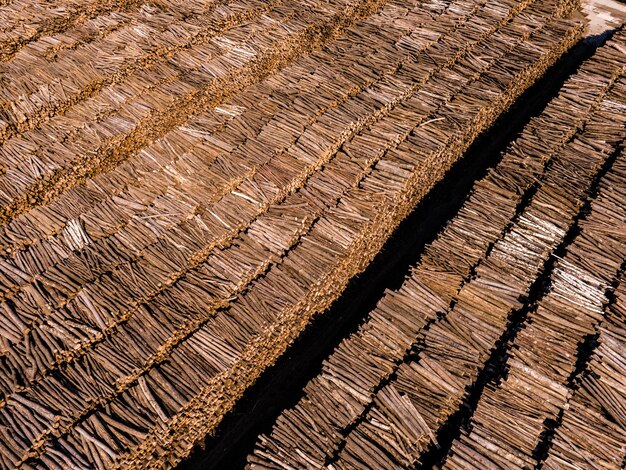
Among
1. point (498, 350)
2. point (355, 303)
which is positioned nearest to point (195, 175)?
point (355, 303)

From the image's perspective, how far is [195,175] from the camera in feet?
39.0

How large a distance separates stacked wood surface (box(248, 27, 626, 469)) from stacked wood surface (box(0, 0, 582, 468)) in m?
1.79

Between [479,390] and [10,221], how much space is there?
35.2 ft

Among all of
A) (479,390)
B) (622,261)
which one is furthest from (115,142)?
(622,261)

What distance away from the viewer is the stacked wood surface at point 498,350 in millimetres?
8195

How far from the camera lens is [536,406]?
8500 millimetres

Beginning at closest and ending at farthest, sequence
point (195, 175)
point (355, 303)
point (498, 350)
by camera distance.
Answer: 1. point (498, 350)
2. point (195, 175)
3. point (355, 303)

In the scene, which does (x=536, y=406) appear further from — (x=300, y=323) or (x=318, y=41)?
(x=318, y=41)

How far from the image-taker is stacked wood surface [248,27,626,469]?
8.20 metres

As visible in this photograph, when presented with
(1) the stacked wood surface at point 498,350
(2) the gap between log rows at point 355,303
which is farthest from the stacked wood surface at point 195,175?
(1) the stacked wood surface at point 498,350

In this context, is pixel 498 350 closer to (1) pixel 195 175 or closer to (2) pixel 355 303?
(2) pixel 355 303

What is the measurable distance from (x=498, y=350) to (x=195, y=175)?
7.48 m

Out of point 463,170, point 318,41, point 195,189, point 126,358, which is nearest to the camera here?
point 126,358

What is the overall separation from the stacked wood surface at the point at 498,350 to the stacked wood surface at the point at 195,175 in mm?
1788
